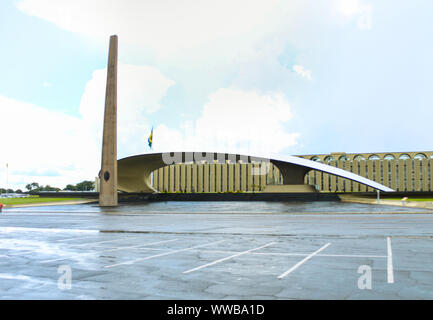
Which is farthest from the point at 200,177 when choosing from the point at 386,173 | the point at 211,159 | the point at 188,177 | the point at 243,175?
the point at 211,159

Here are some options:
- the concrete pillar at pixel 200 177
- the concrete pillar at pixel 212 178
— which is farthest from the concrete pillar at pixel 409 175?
the concrete pillar at pixel 200 177

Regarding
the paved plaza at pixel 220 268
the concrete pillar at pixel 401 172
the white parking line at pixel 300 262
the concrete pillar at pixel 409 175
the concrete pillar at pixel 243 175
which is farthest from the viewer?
the concrete pillar at pixel 243 175

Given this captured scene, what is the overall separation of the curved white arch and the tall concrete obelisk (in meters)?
16.2

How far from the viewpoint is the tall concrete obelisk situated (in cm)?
4912

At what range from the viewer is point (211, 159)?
221 ft

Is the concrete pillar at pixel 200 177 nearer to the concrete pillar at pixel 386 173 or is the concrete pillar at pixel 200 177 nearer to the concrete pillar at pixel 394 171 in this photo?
the concrete pillar at pixel 386 173

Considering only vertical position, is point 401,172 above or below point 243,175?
above

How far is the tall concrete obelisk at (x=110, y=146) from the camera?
Answer: 49125 millimetres

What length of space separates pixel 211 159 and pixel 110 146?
21.9 metres

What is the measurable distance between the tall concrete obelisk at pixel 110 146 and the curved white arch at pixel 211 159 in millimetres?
16206

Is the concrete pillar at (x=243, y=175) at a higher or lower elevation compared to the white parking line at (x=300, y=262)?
higher

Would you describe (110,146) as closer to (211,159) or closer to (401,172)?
(211,159)

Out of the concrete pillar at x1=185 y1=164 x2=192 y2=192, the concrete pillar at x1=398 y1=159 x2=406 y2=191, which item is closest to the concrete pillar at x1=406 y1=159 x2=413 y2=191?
the concrete pillar at x1=398 y1=159 x2=406 y2=191
